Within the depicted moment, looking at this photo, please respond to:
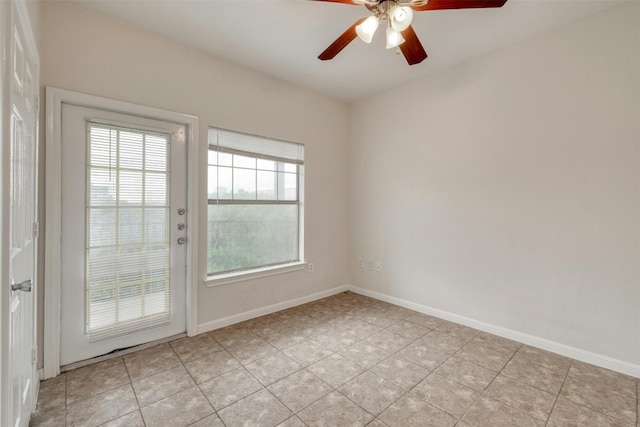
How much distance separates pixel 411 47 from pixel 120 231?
263 centimetres

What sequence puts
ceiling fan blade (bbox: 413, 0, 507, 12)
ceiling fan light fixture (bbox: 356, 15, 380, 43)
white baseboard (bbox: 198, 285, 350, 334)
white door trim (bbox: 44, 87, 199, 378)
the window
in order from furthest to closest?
the window
white baseboard (bbox: 198, 285, 350, 334)
white door trim (bbox: 44, 87, 199, 378)
ceiling fan light fixture (bbox: 356, 15, 380, 43)
ceiling fan blade (bbox: 413, 0, 507, 12)

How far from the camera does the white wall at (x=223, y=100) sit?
6.94ft

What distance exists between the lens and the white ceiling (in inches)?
84.0

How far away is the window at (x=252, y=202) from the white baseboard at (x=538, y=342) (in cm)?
163

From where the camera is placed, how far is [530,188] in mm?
2531

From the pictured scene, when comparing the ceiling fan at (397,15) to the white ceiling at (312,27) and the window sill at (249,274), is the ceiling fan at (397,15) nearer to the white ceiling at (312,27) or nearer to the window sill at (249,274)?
the white ceiling at (312,27)

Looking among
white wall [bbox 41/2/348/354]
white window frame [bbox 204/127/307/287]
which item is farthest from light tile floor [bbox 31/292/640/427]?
white wall [bbox 41/2/348/354]

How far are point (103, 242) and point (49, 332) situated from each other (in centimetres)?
69

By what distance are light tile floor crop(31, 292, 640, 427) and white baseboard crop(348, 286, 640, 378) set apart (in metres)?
0.07

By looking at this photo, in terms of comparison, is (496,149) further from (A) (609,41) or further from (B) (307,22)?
(B) (307,22)

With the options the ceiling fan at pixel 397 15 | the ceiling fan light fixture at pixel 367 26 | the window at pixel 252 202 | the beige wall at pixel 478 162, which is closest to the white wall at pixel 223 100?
the beige wall at pixel 478 162

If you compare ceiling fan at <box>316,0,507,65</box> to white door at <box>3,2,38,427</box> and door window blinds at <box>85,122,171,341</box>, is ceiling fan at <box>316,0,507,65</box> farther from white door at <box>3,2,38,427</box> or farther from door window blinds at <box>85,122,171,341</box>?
door window blinds at <box>85,122,171,341</box>

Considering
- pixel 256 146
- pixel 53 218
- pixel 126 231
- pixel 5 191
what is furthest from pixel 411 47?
pixel 53 218

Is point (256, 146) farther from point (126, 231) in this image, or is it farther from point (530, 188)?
point (530, 188)
